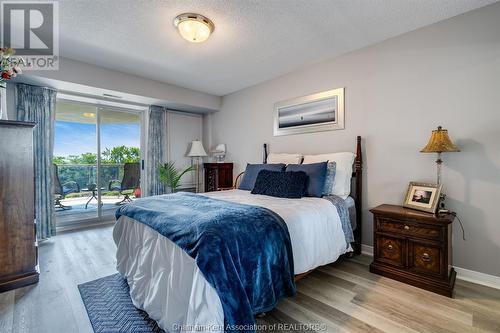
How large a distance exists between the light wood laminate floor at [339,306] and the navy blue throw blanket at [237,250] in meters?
0.36

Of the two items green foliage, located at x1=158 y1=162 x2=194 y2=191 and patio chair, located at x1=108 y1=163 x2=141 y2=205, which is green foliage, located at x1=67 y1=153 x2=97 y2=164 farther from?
green foliage, located at x1=158 y1=162 x2=194 y2=191

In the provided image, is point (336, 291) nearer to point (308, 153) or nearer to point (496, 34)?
point (308, 153)

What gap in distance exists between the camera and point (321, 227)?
2.04m

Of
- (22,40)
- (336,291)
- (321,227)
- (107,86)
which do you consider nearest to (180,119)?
(107,86)

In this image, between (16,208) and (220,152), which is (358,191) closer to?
(220,152)

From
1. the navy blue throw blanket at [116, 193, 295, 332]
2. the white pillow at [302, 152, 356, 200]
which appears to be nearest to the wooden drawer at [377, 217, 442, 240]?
the white pillow at [302, 152, 356, 200]

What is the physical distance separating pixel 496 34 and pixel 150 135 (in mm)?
4930

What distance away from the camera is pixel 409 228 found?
217cm

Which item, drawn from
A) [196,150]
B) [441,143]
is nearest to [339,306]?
[441,143]

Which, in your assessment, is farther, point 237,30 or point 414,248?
point 237,30

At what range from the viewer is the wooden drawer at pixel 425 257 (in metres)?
2.00

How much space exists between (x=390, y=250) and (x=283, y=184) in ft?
4.09

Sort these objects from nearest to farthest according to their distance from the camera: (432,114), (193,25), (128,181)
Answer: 1. (193,25)
2. (432,114)
3. (128,181)

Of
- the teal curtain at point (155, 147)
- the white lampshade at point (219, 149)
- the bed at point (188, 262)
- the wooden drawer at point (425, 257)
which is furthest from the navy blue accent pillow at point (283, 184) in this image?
the teal curtain at point (155, 147)
